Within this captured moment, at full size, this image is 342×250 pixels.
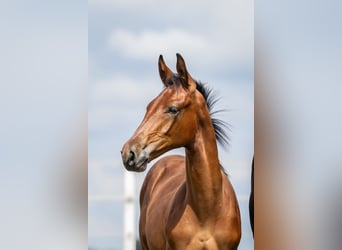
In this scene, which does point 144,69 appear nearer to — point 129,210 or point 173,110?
point 173,110

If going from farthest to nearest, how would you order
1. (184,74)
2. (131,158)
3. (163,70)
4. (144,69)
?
(144,69), (163,70), (184,74), (131,158)

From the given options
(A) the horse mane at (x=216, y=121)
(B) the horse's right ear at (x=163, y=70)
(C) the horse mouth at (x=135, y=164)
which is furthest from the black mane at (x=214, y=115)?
(C) the horse mouth at (x=135, y=164)

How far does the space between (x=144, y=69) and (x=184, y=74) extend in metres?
0.31

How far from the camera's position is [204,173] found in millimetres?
2055

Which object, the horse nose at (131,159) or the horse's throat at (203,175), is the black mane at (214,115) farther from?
the horse nose at (131,159)

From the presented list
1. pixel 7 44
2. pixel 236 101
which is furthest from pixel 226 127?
pixel 7 44

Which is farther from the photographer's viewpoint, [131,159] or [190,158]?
[190,158]

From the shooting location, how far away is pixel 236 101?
2.29m

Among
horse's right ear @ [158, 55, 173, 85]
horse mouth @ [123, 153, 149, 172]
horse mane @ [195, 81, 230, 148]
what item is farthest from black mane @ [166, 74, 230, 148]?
→ horse mouth @ [123, 153, 149, 172]

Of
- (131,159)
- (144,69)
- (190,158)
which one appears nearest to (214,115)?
(190,158)

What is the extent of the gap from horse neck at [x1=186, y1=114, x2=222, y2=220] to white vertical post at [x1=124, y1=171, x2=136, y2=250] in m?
0.37

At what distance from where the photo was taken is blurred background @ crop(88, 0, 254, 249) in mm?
2285

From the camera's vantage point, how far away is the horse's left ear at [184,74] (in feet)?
6.64

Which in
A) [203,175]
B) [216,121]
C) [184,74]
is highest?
[184,74]
